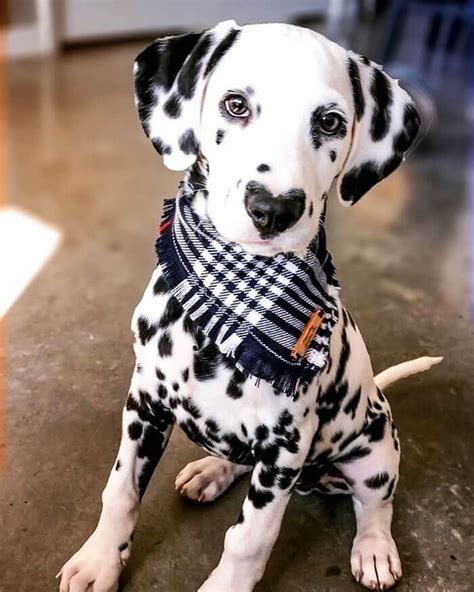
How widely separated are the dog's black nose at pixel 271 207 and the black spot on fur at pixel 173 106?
259 mm

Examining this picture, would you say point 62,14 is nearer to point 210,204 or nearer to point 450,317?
point 450,317

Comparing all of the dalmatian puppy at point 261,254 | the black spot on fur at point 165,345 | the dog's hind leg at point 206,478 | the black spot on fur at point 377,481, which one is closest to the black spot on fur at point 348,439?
the dalmatian puppy at point 261,254

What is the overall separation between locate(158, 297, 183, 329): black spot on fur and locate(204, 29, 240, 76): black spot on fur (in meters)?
0.46

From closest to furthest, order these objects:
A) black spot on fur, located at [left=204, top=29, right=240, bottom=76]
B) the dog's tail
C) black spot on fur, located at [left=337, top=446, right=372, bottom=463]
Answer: black spot on fur, located at [left=204, top=29, right=240, bottom=76] < black spot on fur, located at [left=337, top=446, right=372, bottom=463] < the dog's tail

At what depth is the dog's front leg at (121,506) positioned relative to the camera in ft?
6.11

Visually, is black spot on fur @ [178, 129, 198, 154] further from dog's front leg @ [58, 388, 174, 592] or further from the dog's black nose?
dog's front leg @ [58, 388, 174, 592]

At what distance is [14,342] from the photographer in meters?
2.78

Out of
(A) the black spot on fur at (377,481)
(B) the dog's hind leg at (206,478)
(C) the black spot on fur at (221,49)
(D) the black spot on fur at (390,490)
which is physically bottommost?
(B) the dog's hind leg at (206,478)

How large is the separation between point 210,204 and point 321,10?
650 cm

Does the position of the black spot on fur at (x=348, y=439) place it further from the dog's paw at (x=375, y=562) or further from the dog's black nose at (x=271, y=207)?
the dog's black nose at (x=271, y=207)

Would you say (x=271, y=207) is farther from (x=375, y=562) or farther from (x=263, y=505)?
(x=375, y=562)

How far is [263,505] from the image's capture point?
173 centimetres

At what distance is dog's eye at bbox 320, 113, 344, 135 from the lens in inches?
60.2

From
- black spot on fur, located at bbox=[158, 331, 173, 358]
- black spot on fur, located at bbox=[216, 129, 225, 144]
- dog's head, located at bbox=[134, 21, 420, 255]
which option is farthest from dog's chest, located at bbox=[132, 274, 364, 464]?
black spot on fur, located at bbox=[216, 129, 225, 144]
